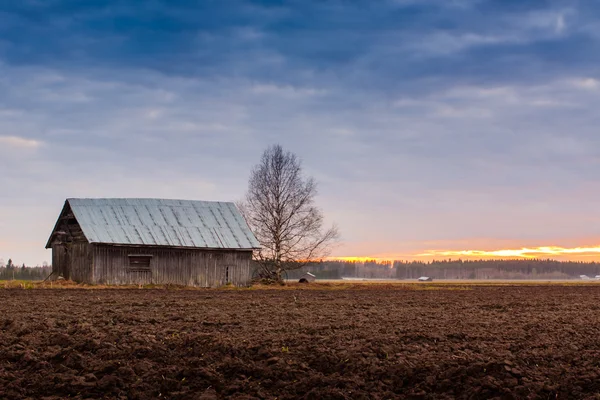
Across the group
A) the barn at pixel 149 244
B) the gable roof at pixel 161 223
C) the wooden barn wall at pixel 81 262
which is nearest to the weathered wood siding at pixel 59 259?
the barn at pixel 149 244

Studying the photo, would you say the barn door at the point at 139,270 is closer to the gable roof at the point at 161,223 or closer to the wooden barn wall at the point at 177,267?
the wooden barn wall at the point at 177,267

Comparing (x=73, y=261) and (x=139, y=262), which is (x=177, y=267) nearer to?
(x=139, y=262)

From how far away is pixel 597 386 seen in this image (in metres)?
14.8

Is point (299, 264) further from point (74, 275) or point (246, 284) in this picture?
point (74, 275)

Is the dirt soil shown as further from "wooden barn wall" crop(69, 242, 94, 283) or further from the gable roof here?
the gable roof

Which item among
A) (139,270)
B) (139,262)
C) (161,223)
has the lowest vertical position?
(139,270)

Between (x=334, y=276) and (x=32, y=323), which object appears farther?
(x=334, y=276)

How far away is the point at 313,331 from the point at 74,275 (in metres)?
35.1

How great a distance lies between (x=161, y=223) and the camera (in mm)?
51844

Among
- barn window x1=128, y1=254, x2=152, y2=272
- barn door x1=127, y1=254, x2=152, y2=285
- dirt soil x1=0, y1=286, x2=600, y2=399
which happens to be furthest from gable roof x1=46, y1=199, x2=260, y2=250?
dirt soil x1=0, y1=286, x2=600, y2=399

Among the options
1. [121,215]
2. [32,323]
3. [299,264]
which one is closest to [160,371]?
[32,323]

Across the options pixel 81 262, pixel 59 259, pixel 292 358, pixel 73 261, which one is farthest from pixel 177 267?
pixel 292 358

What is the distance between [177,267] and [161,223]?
3.60 meters

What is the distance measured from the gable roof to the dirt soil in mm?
27304
